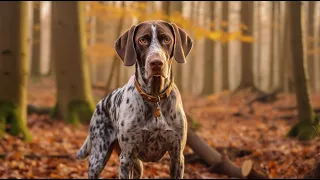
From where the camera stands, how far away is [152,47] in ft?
12.6

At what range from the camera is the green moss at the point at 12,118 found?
8414mm

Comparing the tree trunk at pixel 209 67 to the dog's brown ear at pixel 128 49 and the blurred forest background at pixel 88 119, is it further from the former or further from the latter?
the dog's brown ear at pixel 128 49

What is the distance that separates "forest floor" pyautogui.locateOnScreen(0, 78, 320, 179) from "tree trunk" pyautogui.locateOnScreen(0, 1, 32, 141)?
37 centimetres

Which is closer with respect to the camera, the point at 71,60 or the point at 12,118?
the point at 12,118

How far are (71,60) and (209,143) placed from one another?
14.8 feet

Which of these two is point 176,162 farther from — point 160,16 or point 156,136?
point 160,16

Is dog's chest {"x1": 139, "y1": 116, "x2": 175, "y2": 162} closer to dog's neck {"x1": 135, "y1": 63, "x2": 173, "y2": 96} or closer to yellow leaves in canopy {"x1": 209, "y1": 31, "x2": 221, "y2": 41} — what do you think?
dog's neck {"x1": 135, "y1": 63, "x2": 173, "y2": 96}

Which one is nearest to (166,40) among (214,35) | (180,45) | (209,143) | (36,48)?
(180,45)

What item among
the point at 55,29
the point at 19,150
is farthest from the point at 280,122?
the point at 19,150

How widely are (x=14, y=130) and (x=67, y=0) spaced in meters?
4.12

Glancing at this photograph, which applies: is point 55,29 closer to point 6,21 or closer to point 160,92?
point 6,21

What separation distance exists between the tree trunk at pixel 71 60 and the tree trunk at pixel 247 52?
9.82m

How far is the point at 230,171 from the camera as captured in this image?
6.57 m

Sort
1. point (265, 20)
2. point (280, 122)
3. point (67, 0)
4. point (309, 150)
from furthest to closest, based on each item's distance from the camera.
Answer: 1. point (265, 20)
2. point (280, 122)
3. point (67, 0)
4. point (309, 150)
